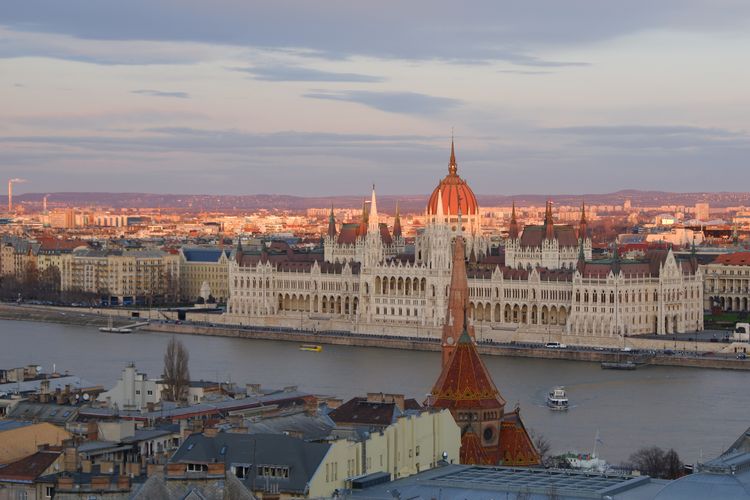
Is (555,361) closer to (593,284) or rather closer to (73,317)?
(593,284)

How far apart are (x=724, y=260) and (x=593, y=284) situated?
13383 mm

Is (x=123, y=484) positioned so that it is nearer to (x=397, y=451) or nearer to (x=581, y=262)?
(x=397, y=451)

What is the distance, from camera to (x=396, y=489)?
18453 millimetres

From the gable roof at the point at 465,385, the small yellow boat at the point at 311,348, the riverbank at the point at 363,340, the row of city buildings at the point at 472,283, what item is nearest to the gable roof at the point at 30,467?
the gable roof at the point at 465,385

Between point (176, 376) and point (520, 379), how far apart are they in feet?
50.1

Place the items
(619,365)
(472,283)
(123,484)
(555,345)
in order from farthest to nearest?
1. (472,283)
2. (555,345)
3. (619,365)
4. (123,484)

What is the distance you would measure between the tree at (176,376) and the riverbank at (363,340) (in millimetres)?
19969

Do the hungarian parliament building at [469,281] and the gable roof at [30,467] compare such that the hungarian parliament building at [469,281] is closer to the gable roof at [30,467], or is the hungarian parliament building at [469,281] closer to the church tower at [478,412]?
the church tower at [478,412]

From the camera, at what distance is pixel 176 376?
98.9ft

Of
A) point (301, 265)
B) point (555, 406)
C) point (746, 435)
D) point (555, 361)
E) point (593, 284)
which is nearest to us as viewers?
point (746, 435)

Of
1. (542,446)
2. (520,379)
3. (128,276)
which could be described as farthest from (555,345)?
(128,276)

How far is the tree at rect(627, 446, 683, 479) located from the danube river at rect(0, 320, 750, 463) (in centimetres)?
117

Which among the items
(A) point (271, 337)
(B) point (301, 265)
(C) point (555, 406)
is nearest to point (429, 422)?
(C) point (555, 406)

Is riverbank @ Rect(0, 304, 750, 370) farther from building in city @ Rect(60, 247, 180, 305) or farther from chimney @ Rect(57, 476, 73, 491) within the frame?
chimney @ Rect(57, 476, 73, 491)
